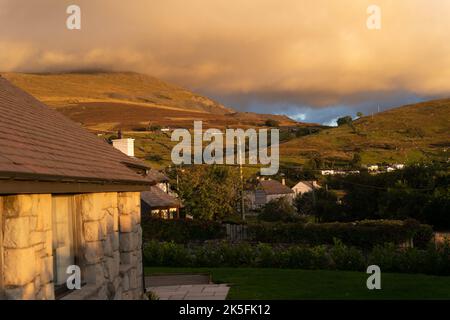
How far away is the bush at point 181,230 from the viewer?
27.6 m

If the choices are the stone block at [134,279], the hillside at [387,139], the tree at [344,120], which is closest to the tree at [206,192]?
the stone block at [134,279]

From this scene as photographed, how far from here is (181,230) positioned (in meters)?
27.9

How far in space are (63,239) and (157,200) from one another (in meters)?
30.1

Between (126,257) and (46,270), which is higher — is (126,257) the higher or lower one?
the lower one

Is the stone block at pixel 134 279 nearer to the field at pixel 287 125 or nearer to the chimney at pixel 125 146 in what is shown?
the chimney at pixel 125 146

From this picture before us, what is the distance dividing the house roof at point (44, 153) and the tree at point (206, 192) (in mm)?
30377

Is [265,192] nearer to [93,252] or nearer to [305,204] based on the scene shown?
[305,204]

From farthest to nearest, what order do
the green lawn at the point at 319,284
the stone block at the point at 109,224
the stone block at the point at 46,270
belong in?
the green lawn at the point at 319,284 < the stone block at the point at 109,224 < the stone block at the point at 46,270

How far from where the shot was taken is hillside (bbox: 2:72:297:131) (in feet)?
274

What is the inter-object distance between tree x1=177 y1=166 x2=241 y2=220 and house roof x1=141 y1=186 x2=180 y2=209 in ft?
8.92

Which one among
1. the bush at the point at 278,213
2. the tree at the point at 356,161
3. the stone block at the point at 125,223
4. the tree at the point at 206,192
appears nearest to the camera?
the stone block at the point at 125,223

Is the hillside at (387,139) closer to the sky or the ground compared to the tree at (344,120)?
closer to the ground

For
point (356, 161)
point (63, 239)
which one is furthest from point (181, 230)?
point (356, 161)
